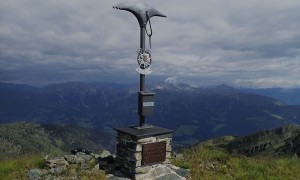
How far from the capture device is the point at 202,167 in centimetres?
2017

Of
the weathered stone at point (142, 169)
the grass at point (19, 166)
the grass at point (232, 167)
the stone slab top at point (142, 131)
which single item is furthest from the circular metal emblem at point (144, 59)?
the grass at point (19, 166)

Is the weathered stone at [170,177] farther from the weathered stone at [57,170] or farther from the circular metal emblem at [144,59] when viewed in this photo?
the circular metal emblem at [144,59]

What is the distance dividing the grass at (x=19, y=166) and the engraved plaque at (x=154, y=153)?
524 cm

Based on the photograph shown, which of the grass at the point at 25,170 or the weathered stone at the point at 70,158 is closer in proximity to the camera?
the grass at the point at 25,170

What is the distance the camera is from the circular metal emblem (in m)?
20.0

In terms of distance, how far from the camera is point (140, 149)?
60.1 feet

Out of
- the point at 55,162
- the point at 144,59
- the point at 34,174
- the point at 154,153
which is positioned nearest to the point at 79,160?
the point at 55,162

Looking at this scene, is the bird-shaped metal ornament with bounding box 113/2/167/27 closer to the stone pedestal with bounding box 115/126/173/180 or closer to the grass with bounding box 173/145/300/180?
the stone pedestal with bounding box 115/126/173/180

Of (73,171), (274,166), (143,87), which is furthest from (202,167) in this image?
(73,171)

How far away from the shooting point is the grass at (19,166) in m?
16.6

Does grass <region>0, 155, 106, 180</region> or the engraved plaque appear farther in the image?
the engraved plaque

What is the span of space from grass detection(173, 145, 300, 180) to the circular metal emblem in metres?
5.85

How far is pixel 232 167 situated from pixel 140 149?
5.57m

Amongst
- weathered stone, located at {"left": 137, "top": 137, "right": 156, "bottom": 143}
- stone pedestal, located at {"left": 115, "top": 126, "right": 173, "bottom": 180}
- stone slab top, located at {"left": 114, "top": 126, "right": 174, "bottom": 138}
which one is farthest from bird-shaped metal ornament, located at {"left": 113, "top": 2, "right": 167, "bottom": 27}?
weathered stone, located at {"left": 137, "top": 137, "right": 156, "bottom": 143}
